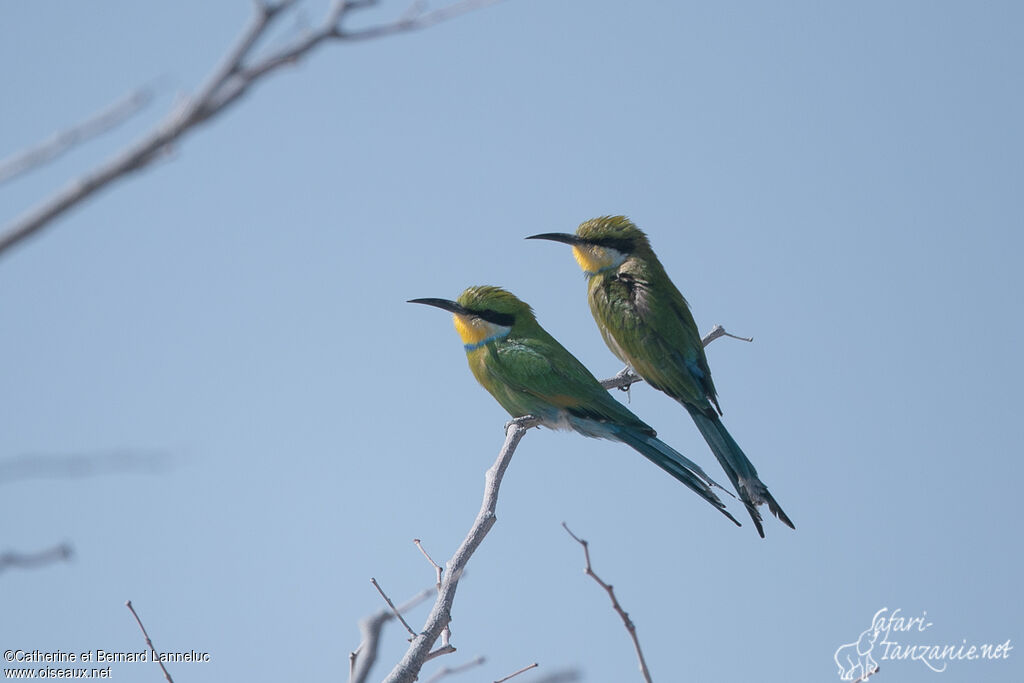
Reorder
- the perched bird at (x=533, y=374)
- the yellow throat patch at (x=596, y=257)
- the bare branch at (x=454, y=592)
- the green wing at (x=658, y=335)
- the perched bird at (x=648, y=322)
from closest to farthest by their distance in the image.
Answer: the bare branch at (x=454, y=592) < the perched bird at (x=533, y=374) < the perched bird at (x=648, y=322) < the green wing at (x=658, y=335) < the yellow throat patch at (x=596, y=257)

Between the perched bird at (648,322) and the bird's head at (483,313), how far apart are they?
0.41m

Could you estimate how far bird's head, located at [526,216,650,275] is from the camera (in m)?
4.60

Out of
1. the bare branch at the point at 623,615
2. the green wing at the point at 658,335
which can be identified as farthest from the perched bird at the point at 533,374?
the bare branch at the point at 623,615

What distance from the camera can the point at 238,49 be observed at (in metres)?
0.78

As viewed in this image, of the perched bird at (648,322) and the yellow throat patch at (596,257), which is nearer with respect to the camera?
the perched bird at (648,322)

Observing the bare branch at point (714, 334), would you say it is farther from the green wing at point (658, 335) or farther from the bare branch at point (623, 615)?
the bare branch at point (623, 615)

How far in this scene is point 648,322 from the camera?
424 centimetres

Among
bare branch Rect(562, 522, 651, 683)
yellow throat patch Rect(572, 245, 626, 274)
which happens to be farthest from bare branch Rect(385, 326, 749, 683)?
yellow throat patch Rect(572, 245, 626, 274)

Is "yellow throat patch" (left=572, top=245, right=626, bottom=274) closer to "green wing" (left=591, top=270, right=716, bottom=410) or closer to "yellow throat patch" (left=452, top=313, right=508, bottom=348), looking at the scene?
"green wing" (left=591, top=270, right=716, bottom=410)

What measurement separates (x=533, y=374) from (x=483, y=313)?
0.38m

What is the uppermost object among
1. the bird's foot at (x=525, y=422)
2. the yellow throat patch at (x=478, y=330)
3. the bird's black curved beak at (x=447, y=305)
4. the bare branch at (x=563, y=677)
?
the bird's black curved beak at (x=447, y=305)

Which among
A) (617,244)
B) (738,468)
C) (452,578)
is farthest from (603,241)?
(452,578)

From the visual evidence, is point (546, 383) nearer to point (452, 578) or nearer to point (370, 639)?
point (452, 578)

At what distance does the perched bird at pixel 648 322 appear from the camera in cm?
403
